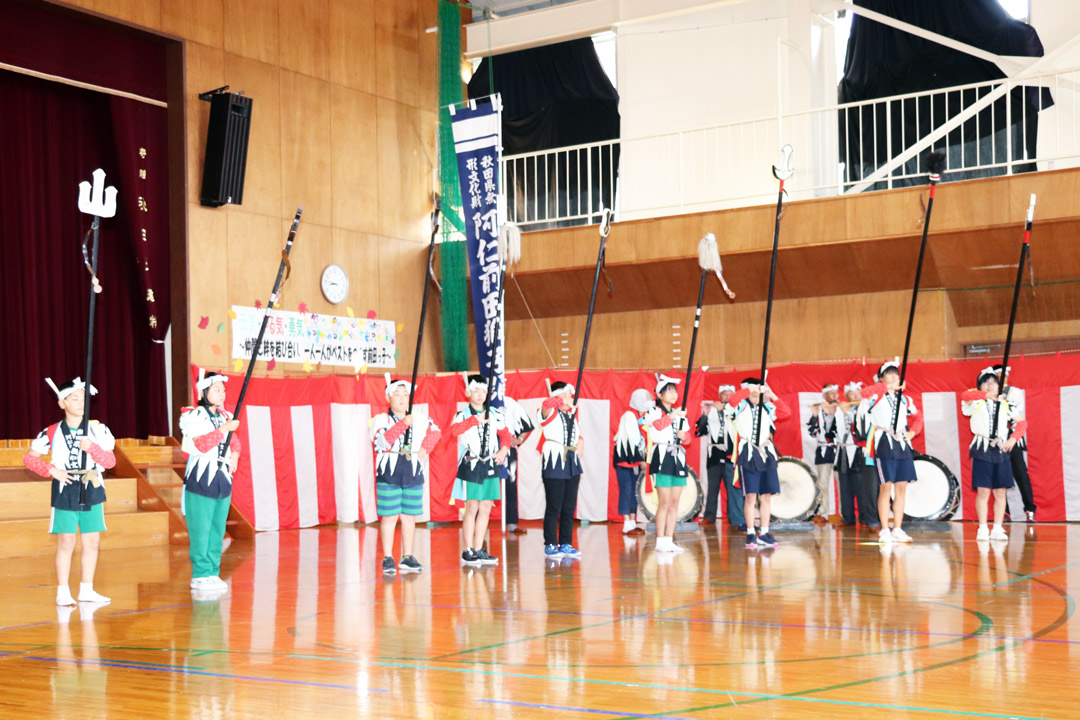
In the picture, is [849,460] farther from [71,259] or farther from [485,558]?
[71,259]

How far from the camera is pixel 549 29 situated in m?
15.8

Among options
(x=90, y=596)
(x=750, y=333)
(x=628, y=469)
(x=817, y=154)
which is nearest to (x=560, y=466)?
(x=628, y=469)

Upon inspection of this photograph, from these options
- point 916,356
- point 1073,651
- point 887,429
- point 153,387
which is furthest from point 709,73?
point 1073,651

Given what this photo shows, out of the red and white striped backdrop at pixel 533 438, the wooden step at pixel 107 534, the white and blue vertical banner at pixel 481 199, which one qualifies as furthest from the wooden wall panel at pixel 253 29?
the wooden step at pixel 107 534

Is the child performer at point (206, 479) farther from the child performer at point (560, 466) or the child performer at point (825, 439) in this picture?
the child performer at point (825, 439)

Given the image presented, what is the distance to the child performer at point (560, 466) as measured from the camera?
903 centimetres

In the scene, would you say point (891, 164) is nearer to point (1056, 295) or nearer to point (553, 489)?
point (1056, 295)

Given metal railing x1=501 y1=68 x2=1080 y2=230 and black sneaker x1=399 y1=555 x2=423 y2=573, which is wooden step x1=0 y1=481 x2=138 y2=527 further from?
metal railing x1=501 y1=68 x2=1080 y2=230

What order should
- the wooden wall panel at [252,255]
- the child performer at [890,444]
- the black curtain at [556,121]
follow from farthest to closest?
the black curtain at [556,121]
the wooden wall panel at [252,255]
the child performer at [890,444]

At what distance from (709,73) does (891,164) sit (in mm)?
3325

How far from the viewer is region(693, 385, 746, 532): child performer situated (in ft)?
37.4

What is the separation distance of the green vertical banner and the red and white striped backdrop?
2292 mm

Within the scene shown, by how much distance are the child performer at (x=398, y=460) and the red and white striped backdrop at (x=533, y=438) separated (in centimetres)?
441

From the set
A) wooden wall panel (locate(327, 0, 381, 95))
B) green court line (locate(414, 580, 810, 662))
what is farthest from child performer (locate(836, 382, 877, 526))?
wooden wall panel (locate(327, 0, 381, 95))
